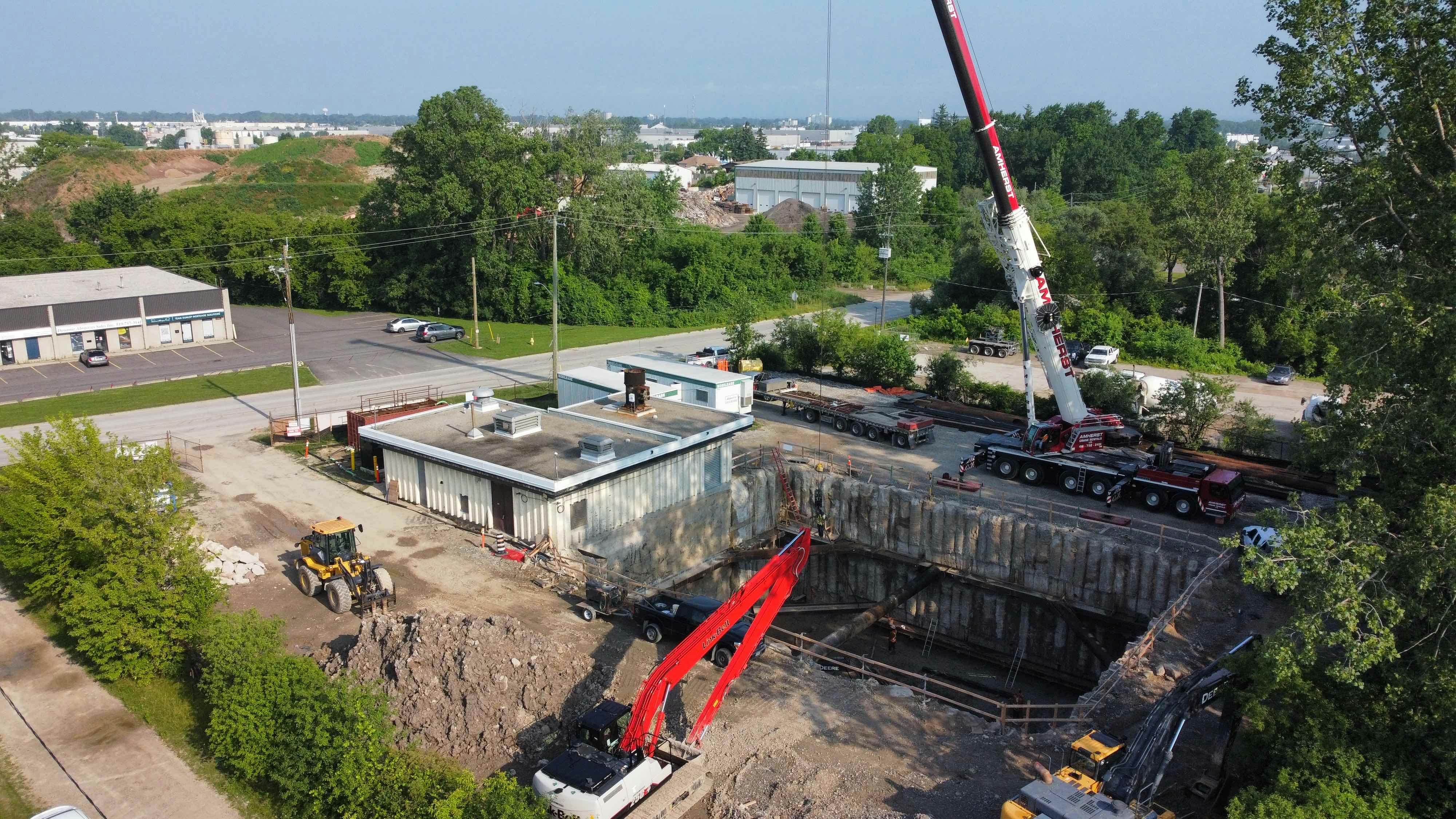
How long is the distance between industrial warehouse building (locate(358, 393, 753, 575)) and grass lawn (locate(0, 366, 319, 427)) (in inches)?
657

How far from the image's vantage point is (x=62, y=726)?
21.3m

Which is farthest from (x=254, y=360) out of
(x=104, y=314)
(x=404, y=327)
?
(x=404, y=327)

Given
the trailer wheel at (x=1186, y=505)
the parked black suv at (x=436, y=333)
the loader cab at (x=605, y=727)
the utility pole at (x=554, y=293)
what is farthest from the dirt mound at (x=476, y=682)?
the parked black suv at (x=436, y=333)

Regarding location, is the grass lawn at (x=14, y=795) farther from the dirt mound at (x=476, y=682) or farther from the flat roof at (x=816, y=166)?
the flat roof at (x=816, y=166)

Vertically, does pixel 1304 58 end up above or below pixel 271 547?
above

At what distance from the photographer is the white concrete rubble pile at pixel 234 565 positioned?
1073 inches

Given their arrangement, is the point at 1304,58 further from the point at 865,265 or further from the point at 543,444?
the point at 865,265

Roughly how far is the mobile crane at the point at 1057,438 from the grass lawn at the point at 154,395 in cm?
3511

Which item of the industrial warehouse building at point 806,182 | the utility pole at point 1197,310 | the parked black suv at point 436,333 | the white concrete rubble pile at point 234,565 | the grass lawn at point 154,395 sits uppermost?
the industrial warehouse building at point 806,182

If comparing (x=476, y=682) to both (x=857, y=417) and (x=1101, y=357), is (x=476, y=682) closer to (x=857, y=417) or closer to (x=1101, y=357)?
(x=857, y=417)

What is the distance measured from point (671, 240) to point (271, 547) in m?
51.9

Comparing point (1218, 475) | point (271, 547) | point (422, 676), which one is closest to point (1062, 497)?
point (1218, 475)

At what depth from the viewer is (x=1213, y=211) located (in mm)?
55906

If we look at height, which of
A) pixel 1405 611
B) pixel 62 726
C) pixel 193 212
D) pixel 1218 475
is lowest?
pixel 62 726
